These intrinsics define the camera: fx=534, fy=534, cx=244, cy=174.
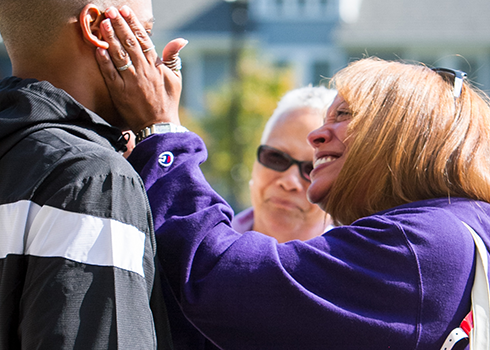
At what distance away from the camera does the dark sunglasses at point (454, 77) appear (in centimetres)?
206

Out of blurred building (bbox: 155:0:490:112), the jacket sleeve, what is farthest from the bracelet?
blurred building (bbox: 155:0:490:112)

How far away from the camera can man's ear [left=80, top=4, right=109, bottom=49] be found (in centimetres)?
162

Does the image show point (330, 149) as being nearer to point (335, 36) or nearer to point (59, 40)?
point (59, 40)

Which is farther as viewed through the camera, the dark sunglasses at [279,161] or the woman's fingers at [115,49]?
the dark sunglasses at [279,161]

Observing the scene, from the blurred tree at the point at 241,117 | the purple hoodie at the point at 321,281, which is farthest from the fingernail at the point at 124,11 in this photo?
the blurred tree at the point at 241,117

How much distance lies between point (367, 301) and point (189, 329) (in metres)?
0.57

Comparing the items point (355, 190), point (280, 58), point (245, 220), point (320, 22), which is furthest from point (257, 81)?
point (355, 190)

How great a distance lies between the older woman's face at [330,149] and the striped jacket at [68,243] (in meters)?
0.97

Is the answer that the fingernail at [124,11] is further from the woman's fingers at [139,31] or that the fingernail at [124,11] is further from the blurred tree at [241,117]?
the blurred tree at [241,117]

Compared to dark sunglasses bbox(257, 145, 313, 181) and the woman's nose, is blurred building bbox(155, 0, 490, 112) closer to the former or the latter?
dark sunglasses bbox(257, 145, 313, 181)

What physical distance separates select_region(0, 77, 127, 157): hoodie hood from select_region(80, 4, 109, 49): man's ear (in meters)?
0.20

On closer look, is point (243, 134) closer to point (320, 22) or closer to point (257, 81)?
point (257, 81)

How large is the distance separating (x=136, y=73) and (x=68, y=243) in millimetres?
702

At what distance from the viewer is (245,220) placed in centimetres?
372
